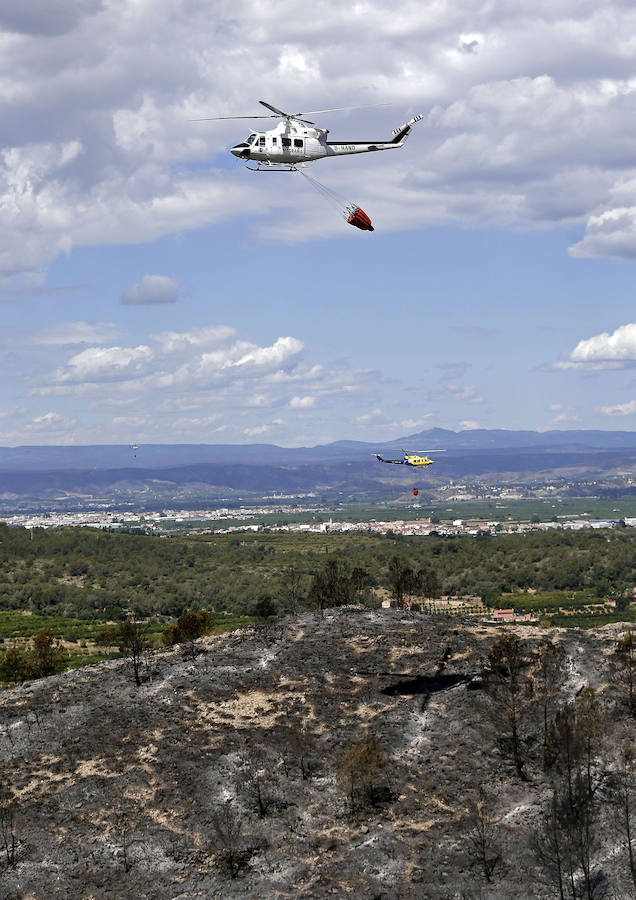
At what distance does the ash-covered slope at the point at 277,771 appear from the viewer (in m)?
43.1

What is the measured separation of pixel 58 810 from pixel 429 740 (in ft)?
75.9

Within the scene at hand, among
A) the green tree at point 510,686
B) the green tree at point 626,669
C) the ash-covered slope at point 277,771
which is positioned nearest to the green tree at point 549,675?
the ash-covered slope at point 277,771

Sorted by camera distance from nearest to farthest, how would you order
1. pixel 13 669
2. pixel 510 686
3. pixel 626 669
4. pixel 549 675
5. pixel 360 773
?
1. pixel 360 773
2. pixel 510 686
3. pixel 626 669
4. pixel 549 675
5. pixel 13 669

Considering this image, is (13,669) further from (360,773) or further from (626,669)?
(626,669)

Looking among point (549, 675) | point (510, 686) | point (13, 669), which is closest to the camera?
point (510, 686)

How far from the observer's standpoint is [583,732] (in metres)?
44.4

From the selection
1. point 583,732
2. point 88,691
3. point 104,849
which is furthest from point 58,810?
point 583,732

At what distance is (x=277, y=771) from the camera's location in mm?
52625

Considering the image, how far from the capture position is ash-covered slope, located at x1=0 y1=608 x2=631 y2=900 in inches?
1695

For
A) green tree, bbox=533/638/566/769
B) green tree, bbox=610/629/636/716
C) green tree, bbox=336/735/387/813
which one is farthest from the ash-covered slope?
green tree, bbox=610/629/636/716

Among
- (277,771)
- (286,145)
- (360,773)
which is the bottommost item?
(277,771)

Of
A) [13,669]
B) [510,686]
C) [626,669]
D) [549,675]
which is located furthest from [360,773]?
[13,669]

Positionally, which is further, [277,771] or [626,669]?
[626,669]

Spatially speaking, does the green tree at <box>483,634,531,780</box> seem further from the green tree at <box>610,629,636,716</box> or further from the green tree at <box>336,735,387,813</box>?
the green tree at <box>336,735,387,813</box>
